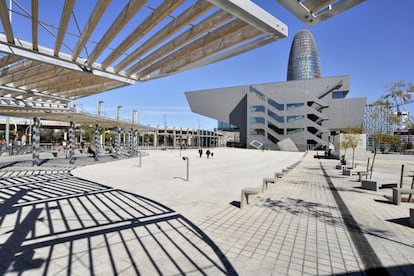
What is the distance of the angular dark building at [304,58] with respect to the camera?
126688 mm

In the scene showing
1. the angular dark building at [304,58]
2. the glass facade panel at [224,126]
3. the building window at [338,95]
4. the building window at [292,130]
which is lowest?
the building window at [292,130]

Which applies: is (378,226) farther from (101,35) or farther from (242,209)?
(101,35)

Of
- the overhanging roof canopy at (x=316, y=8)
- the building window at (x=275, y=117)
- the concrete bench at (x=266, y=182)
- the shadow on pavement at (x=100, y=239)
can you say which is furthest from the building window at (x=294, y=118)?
the overhanging roof canopy at (x=316, y=8)

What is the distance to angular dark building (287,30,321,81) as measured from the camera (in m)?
127

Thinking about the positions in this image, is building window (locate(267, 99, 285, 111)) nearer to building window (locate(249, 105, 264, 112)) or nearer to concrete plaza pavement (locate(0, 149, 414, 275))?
building window (locate(249, 105, 264, 112))

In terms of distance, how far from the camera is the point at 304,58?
127 metres

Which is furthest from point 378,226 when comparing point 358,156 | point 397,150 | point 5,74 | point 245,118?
point 245,118

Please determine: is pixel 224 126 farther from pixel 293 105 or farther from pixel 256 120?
pixel 293 105

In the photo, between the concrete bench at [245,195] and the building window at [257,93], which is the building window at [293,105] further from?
the concrete bench at [245,195]

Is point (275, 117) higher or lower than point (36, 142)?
higher

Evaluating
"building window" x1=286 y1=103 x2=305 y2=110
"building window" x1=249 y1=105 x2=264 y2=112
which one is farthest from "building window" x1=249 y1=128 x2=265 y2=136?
"building window" x1=286 y1=103 x2=305 y2=110

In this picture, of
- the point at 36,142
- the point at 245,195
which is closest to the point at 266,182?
the point at 245,195

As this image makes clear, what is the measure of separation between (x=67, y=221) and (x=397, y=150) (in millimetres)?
48424

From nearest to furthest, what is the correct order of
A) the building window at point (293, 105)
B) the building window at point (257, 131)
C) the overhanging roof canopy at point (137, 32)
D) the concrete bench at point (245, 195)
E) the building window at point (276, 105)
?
the overhanging roof canopy at point (137, 32)
the concrete bench at point (245, 195)
the building window at point (293, 105)
the building window at point (276, 105)
the building window at point (257, 131)
